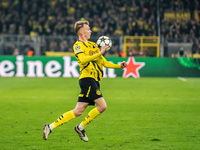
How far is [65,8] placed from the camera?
34500mm

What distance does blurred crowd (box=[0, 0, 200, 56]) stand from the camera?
31.2m

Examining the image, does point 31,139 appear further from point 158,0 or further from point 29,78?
point 158,0

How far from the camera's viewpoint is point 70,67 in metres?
22.7

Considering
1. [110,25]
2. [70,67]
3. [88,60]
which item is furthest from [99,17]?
[88,60]

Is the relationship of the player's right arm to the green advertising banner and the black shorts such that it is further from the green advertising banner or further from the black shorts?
the green advertising banner

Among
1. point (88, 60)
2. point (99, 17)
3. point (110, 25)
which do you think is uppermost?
point (99, 17)

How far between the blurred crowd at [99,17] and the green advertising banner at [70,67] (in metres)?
7.82

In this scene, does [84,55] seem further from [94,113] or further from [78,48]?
[94,113]

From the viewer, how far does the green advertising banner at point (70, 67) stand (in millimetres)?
22703

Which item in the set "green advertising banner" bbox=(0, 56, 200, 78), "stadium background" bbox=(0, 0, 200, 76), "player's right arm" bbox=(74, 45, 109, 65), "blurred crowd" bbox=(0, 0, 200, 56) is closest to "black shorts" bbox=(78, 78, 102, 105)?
"player's right arm" bbox=(74, 45, 109, 65)

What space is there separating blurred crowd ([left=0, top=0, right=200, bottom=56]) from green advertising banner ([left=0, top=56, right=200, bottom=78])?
7.82m

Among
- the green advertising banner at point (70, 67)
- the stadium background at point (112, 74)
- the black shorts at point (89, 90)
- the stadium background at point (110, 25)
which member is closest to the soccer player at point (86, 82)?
the black shorts at point (89, 90)

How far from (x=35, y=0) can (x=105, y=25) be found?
25.2ft

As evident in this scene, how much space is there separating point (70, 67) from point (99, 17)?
11.2 m
